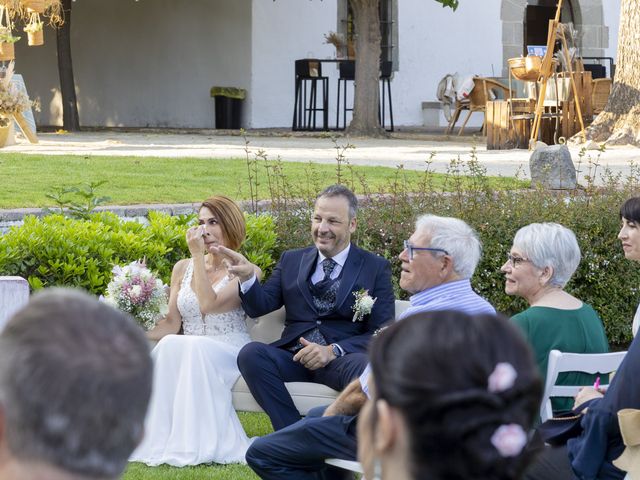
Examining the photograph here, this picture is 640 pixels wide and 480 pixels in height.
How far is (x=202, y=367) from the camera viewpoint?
5453 mm

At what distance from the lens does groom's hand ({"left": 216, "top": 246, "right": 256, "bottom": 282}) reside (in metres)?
5.55

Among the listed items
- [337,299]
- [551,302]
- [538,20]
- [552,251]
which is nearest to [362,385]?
[551,302]

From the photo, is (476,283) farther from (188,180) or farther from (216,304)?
(188,180)

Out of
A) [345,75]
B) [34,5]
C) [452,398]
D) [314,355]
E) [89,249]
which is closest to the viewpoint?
[452,398]

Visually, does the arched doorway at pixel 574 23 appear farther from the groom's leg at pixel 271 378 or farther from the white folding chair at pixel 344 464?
the white folding chair at pixel 344 464

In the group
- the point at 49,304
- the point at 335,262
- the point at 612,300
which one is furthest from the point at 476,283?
the point at 49,304

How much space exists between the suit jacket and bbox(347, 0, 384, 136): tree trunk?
12241mm

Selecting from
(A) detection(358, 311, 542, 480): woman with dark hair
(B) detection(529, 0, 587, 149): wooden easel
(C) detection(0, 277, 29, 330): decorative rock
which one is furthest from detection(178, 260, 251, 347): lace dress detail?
(B) detection(529, 0, 587, 149): wooden easel

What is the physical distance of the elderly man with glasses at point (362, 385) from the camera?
4.13m

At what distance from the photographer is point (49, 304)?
1.57 metres

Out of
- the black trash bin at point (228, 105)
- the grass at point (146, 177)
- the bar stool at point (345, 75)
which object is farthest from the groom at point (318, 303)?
the black trash bin at point (228, 105)

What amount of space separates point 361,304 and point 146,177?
4749 millimetres

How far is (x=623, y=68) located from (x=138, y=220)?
9023 mm

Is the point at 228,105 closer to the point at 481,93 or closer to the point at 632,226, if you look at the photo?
the point at 481,93
